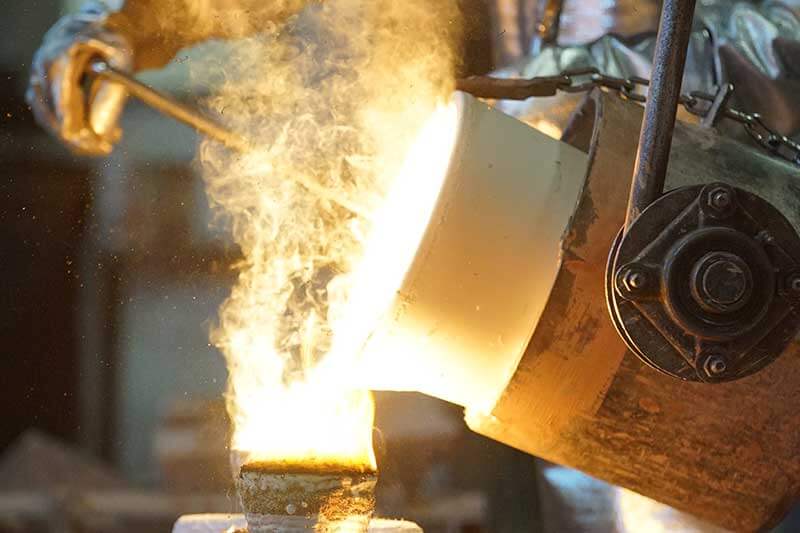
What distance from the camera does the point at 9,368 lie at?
329 cm

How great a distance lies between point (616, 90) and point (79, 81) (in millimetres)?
1014

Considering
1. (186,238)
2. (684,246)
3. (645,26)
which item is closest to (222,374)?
(186,238)

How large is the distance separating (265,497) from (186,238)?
240 centimetres

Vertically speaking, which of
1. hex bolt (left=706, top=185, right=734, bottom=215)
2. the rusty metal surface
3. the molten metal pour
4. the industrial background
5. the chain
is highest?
the chain

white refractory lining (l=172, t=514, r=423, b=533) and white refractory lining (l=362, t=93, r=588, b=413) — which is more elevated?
white refractory lining (l=362, t=93, r=588, b=413)

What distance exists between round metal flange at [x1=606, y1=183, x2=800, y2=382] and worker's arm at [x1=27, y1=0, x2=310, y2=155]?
1.18m

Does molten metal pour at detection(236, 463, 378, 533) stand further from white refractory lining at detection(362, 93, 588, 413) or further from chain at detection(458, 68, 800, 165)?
chain at detection(458, 68, 800, 165)

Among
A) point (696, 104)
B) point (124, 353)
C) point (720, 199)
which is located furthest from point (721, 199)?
point (124, 353)

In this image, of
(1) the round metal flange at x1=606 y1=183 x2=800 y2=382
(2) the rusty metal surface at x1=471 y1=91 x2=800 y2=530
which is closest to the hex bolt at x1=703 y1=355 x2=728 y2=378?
(1) the round metal flange at x1=606 y1=183 x2=800 y2=382

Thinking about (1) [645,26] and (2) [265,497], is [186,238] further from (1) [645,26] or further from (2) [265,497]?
(2) [265,497]

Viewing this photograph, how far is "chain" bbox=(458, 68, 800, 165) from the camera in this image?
1.45 m

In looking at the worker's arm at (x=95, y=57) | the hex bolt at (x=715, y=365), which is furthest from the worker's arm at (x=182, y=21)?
the hex bolt at (x=715, y=365)

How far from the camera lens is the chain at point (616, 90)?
1.45 metres

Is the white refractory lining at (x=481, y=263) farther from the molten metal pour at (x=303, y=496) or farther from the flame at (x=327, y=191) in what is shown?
the molten metal pour at (x=303, y=496)
